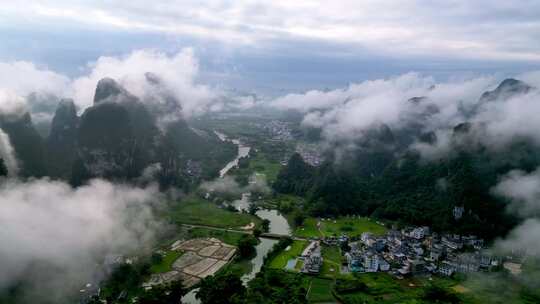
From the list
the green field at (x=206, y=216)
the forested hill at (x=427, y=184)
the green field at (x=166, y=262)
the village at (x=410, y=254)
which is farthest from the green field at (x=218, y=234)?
the forested hill at (x=427, y=184)

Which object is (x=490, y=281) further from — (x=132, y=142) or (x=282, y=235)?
(x=132, y=142)

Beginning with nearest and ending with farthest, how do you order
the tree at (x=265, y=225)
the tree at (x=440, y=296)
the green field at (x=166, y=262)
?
1. the tree at (x=440, y=296)
2. the green field at (x=166, y=262)
3. the tree at (x=265, y=225)

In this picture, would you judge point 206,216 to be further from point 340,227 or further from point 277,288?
point 277,288

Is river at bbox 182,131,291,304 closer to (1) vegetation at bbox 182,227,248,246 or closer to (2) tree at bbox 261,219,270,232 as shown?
(2) tree at bbox 261,219,270,232

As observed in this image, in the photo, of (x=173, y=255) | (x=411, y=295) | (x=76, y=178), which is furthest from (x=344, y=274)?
(x=76, y=178)

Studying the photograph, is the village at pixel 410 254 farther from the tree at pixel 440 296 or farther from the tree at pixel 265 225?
the tree at pixel 265 225
